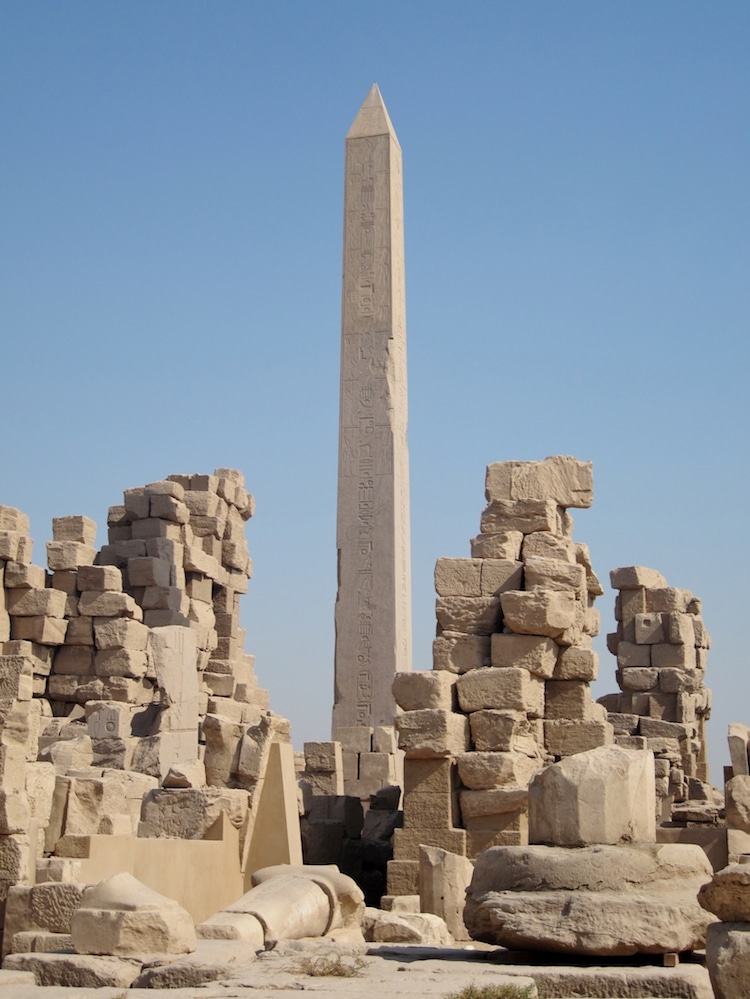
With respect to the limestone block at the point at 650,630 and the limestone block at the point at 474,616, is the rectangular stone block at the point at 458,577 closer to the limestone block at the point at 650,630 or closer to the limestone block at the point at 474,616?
the limestone block at the point at 474,616

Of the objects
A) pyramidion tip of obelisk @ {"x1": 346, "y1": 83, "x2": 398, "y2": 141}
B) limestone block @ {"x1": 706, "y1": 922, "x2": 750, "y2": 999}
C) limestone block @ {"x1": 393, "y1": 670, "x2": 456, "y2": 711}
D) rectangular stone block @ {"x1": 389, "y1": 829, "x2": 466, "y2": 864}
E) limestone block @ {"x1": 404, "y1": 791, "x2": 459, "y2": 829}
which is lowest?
limestone block @ {"x1": 706, "y1": 922, "x2": 750, "y2": 999}

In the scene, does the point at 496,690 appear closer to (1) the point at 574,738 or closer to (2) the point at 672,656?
(1) the point at 574,738

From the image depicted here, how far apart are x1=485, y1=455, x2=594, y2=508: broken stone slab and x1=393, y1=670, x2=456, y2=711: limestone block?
1.79 metres

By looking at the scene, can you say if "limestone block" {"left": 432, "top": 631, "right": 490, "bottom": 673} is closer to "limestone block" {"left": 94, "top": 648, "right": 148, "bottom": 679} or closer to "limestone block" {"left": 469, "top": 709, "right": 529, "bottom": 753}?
"limestone block" {"left": 469, "top": 709, "right": 529, "bottom": 753}

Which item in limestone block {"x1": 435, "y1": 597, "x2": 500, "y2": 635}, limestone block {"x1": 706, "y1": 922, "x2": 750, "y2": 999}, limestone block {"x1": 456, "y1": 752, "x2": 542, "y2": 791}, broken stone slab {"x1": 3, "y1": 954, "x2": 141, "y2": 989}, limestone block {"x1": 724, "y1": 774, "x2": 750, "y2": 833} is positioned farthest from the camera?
limestone block {"x1": 435, "y1": 597, "x2": 500, "y2": 635}

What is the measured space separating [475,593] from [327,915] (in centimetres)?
409

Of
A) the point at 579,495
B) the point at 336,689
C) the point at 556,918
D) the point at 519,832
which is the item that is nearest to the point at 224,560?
the point at 336,689

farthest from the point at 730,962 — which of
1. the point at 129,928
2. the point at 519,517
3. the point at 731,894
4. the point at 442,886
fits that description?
the point at 519,517

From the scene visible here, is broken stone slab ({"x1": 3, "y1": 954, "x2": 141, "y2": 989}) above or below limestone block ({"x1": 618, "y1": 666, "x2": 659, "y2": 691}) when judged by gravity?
below

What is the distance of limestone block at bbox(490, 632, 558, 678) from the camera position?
11.3 m

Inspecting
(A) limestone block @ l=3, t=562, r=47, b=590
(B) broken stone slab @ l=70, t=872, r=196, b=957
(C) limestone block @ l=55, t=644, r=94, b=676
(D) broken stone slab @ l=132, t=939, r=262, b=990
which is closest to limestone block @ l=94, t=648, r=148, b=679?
(C) limestone block @ l=55, t=644, r=94, b=676

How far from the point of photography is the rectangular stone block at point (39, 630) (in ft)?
54.8

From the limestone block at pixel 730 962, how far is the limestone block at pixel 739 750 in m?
6.75

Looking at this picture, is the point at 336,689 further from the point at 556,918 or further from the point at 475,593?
the point at 556,918
